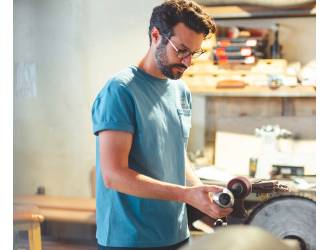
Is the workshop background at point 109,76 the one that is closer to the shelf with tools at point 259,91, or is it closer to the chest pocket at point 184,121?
the shelf with tools at point 259,91

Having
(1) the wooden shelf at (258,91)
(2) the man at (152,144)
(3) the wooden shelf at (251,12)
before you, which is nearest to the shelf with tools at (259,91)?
(1) the wooden shelf at (258,91)

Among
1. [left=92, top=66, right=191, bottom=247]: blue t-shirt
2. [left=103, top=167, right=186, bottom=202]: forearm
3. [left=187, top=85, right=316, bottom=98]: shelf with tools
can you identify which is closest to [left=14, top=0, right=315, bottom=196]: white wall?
[left=187, top=85, right=316, bottom=98]: shelf with tools

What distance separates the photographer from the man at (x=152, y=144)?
125cm

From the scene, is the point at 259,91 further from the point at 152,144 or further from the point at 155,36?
the point at 152,144

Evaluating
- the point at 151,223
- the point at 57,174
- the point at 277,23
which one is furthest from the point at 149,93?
the point at 277,23

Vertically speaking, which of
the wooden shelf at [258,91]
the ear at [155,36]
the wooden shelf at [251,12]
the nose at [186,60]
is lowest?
the wooden shelf at [258,91]

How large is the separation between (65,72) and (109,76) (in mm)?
302

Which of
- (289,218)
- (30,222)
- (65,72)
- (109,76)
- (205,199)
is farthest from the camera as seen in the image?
(65,72)

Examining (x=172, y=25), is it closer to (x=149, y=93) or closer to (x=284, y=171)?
(x=149, y=93)

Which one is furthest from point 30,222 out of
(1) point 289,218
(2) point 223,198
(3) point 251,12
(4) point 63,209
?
(3) point 251,12

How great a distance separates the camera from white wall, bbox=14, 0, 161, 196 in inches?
99.9

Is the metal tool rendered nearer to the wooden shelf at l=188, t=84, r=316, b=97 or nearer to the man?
the man

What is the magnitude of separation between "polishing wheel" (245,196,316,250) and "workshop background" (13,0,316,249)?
34 cm

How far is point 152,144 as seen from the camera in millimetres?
1334
